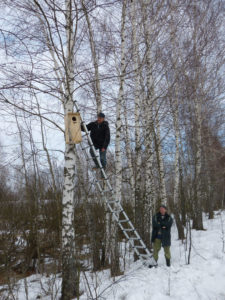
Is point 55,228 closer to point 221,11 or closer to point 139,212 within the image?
point 139,212

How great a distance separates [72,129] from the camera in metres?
4.94

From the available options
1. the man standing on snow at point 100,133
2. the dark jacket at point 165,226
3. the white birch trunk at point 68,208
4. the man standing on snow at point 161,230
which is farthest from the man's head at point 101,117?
the dark jacket at point 165,226

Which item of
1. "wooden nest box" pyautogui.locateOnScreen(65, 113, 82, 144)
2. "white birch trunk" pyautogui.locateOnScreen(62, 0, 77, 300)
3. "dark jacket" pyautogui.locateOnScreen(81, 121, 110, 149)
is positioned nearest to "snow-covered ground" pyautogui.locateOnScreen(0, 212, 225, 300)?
"white birch trunk" pyautogui.locateOnScreen(62, 0, 77, 300)

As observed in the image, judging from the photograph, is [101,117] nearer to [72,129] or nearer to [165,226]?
[72,129]

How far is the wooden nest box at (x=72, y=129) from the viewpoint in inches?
193

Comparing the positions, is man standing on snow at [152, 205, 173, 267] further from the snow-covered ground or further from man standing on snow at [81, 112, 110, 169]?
man standing on snow at [81, 112, 110, 169]

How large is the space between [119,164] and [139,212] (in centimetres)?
142

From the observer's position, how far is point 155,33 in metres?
7.66

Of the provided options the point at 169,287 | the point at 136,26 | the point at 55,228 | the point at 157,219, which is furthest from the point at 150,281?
the point at 136,26

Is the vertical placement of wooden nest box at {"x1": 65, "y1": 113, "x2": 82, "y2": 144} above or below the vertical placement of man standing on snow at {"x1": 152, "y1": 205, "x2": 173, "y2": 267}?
above

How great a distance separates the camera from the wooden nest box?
16.1 ft

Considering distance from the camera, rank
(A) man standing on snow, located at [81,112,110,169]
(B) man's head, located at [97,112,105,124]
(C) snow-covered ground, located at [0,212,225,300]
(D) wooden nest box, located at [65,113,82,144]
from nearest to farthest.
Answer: (C) snow-covered ground, located at [0,212,225,300] < (D) wooden nest box, located at [65,113,82,144] < (B) man's head, located at [97,112,105,124] < (A) man standing on snow, located at [81,112,110,169]

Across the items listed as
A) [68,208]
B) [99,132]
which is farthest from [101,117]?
[68,208]

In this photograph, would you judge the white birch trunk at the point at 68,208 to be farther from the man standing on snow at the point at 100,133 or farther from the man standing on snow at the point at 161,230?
the man standing on snow at the point at 161,230
